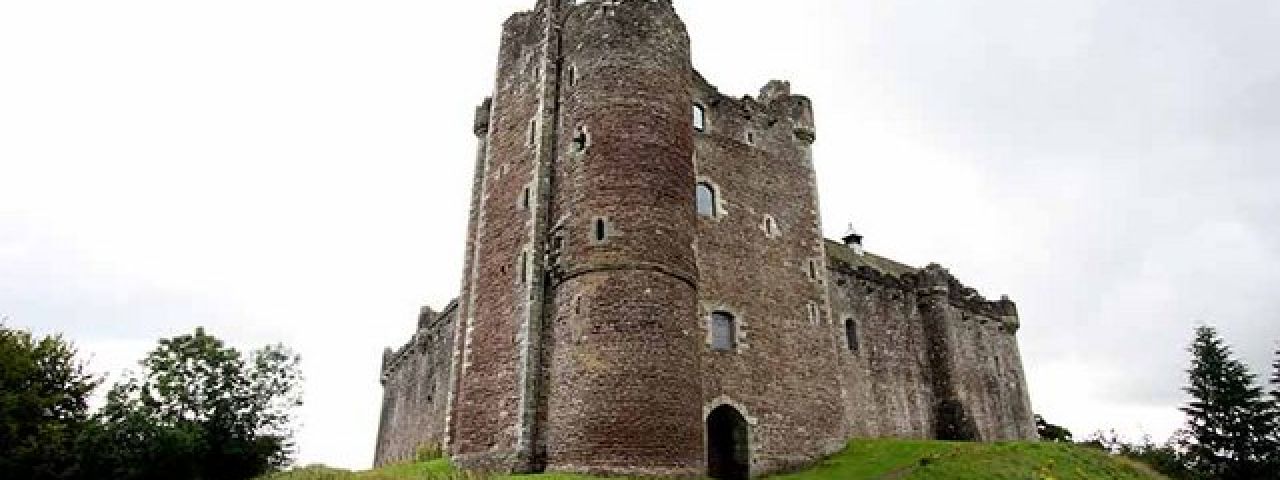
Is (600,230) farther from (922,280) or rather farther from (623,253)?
(922,280)

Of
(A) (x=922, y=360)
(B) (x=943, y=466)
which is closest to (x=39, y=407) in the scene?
(B) (x=943, y=466)

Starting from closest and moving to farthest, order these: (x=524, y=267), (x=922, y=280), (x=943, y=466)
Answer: (x=943, y=466)
(x=524, y=267)
(x=922, y=280)

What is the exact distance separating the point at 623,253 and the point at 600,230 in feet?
3.38

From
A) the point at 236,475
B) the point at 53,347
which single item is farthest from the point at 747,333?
the point at 53,347

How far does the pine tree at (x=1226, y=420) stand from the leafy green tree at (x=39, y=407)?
3737 cm

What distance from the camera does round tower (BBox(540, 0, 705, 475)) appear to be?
68.6 feet

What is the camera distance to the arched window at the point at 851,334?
3406cm

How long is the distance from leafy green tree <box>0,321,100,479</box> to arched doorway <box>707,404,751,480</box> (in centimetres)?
1860

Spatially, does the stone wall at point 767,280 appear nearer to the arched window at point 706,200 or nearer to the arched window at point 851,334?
the arched window at point 706,200

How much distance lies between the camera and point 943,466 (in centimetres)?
2373

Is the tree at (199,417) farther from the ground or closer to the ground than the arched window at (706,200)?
closer to the ground

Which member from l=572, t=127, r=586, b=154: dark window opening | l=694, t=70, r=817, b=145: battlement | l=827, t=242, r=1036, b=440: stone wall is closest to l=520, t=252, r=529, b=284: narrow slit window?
l=572, t=127, r=586, b=154: dark window opening

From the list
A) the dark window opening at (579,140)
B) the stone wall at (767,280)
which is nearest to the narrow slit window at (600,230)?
the dark window opening at (579,140)

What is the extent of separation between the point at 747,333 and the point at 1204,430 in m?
20.6
